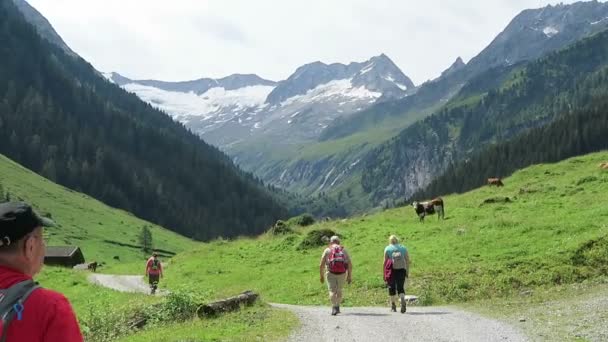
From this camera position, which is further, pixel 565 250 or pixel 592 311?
pixel 565 250

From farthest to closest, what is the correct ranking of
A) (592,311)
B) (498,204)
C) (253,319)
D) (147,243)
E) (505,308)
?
(147,243) < (498,204) < (505,308) < (253,319) < (592,311)

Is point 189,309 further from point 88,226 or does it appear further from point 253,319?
point 88,226

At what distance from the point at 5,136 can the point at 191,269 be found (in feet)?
560

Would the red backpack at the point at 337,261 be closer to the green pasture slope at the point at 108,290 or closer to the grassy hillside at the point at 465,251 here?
the green pasture slope at the point at 108,290

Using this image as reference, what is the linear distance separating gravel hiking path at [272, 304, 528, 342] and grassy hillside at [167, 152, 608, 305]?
5.39m

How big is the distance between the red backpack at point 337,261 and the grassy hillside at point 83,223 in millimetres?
86773

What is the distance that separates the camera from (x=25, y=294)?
480cm

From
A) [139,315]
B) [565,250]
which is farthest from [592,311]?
[139,315]

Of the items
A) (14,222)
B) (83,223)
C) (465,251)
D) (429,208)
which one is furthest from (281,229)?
(83,223)

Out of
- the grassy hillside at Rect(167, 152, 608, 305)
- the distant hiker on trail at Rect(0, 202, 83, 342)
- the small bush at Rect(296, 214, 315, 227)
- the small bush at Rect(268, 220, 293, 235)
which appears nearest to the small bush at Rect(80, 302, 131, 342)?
the grassy hillside at Rect(167, 152, 608, 305)

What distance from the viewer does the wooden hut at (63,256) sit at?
9412cm

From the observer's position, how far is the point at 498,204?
154 feet

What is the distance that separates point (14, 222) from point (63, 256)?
323 feet

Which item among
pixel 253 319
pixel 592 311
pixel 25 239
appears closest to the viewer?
pixel 25 239
